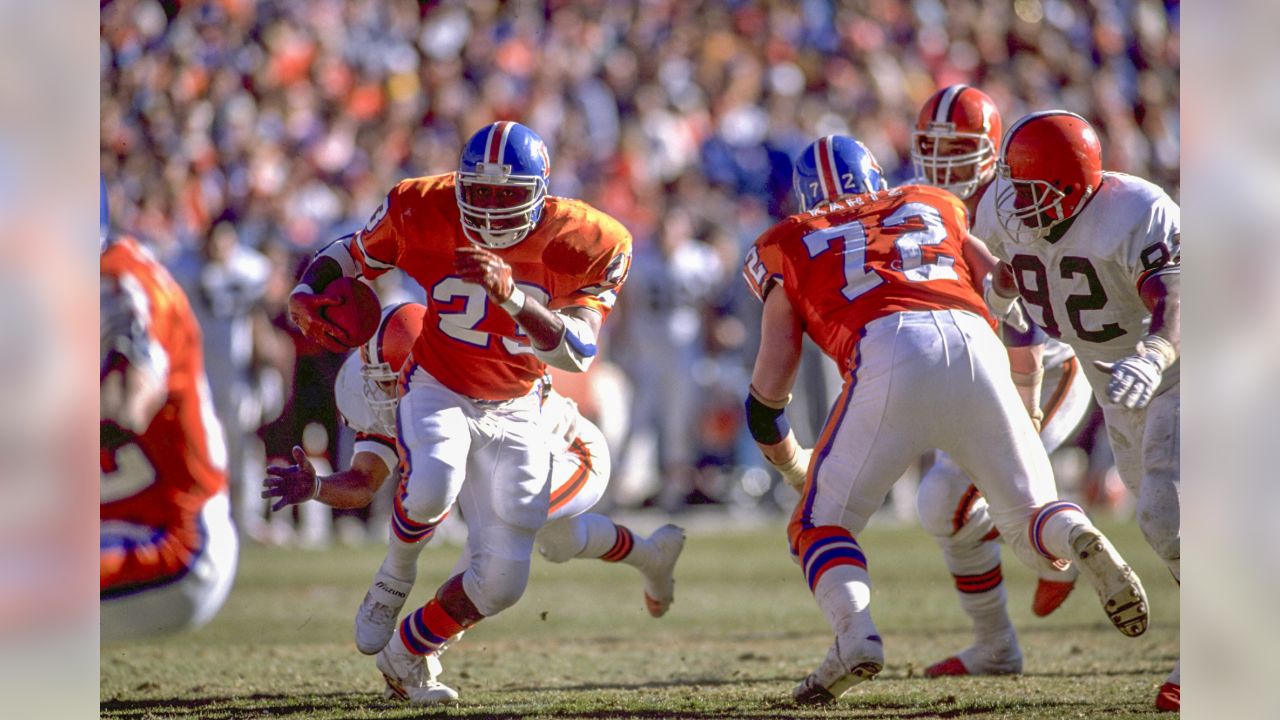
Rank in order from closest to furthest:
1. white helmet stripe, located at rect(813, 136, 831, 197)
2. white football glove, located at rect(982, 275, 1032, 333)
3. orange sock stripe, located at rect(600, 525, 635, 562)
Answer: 1. white football glove, located at rect(982, 275, 1032, 333)
2. white helmet stripe, located at rect(813, 136, 831, 197)
3. orange sock stripe, located at rect(600, 525, 635, 562)

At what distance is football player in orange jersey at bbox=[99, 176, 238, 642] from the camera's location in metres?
4.70

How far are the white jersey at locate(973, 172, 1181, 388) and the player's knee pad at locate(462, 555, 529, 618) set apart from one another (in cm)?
197

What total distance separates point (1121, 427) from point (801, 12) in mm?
10185

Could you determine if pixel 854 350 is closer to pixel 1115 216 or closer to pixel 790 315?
pixel 790 315

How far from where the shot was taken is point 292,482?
15.8 ft

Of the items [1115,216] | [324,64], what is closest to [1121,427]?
[1115,216]

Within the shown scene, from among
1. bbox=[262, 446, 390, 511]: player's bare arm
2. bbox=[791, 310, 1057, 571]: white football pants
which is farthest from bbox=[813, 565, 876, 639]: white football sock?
bbox=[262, 446, 390, 511]: player's bare arm

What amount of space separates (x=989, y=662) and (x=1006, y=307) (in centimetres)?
126

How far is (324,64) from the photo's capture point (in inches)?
521

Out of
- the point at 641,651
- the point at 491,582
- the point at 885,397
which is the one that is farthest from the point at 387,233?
the point at 641,651

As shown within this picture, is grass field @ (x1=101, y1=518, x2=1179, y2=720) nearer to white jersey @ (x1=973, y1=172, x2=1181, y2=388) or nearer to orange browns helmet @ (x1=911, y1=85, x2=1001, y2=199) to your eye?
white jersey @ (x1=973, y1=172, x2=1181, y2=388)

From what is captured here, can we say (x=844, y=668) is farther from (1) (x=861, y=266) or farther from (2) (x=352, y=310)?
(2) (x=352, y=310)

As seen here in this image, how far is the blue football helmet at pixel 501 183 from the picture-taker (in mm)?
4719
